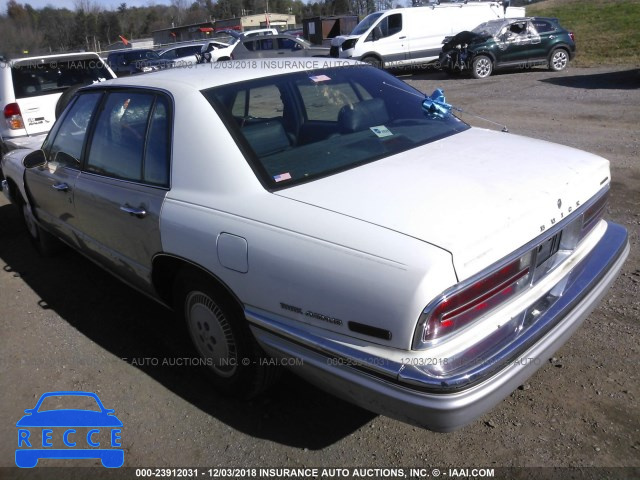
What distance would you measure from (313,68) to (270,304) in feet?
5.65

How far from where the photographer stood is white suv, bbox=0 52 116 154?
8.07m

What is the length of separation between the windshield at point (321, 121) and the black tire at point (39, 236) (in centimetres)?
301

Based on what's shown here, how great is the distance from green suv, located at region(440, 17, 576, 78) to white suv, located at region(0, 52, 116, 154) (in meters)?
11.6

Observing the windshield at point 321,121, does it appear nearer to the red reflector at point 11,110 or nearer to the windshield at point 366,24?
the red reflector at point 11,110

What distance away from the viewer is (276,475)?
2.61 meters

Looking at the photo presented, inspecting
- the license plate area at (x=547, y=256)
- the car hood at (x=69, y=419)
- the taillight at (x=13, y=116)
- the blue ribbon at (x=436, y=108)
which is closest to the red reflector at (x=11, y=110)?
the taillight at (x=13, y=116)

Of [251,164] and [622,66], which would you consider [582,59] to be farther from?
[251,164]

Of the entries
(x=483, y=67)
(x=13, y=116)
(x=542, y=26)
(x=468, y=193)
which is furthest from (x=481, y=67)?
(x=468, y=193)

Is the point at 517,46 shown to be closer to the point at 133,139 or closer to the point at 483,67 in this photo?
the point at 483,67

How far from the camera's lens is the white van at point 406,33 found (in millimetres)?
18141

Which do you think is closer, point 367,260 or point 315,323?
point 367,260

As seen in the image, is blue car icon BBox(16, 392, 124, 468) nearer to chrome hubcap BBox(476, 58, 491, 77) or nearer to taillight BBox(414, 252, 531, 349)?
taillight BBox(414, 252, 531, 349)

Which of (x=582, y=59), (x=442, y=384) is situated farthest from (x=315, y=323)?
(x=582, y=59)

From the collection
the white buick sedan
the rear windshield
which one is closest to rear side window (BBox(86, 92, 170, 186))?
the white buick sedan
